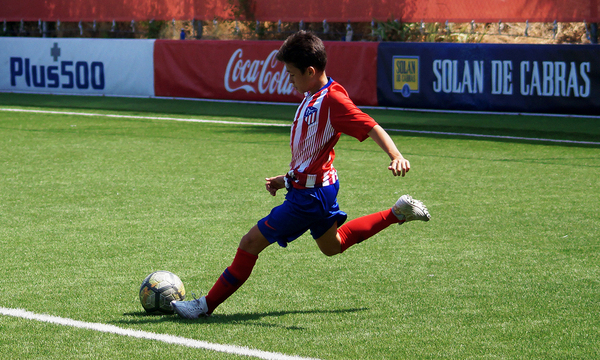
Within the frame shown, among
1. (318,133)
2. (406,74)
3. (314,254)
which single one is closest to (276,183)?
(318,133)

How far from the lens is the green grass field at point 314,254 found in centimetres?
445

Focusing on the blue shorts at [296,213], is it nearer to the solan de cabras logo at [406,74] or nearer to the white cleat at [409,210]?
the white cleat at [409,210]

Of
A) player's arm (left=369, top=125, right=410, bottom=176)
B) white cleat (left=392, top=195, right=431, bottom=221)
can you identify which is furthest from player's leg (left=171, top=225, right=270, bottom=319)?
white cleat (left=392, top=195, right=431, bottom=221)

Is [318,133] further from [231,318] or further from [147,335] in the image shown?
[147,335]

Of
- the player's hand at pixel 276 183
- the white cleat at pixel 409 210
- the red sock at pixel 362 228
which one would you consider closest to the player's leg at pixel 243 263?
the player's hand at pixel 276 183

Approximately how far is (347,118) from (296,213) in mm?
629

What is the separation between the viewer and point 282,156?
12086mm

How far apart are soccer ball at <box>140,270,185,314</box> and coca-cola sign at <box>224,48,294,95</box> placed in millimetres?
15396

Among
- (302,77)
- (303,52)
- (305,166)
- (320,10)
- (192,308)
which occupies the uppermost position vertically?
(320,10)

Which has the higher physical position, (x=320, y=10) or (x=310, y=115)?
(x=320, y=10)

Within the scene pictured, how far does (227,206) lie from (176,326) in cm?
373

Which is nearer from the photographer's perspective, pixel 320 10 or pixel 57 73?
pixel 320 10

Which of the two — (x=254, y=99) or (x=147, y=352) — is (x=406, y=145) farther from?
(x=147, y=352)

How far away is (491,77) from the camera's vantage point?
1730 centimetres
